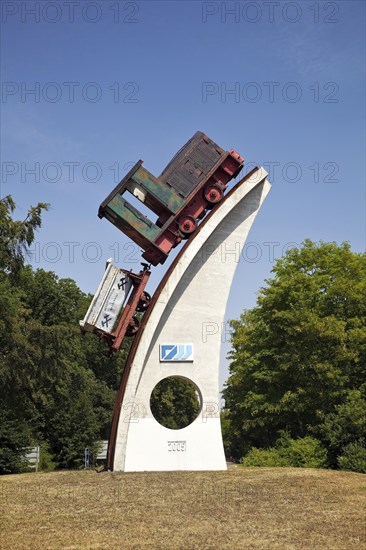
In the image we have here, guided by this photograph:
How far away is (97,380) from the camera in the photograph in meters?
49.8

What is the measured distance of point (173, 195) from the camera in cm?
1892

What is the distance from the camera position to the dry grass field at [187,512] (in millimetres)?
9344

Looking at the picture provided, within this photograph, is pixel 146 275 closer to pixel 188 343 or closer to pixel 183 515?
pixel 188 343

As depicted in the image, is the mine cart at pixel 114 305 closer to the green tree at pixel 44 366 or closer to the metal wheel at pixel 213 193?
the metal wheel at pixel 213 193

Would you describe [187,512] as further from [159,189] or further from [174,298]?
[159,189]

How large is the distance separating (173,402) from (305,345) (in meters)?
28.5

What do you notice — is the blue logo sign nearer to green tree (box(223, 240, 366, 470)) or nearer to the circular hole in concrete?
green tree (box(223, 240, 366, 470))

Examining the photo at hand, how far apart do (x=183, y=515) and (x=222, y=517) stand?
2.33 ft

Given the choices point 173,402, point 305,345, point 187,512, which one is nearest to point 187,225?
point 187,512

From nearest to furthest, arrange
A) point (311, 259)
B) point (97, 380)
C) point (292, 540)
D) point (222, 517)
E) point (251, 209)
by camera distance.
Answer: point (292, 540) → point (222, 517) → point (251, 209) → point (311, 259) → point (97, 380)

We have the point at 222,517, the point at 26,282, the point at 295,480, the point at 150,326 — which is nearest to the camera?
the point at 222,517

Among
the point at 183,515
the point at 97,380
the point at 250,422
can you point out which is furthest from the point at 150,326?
the point at 97,380

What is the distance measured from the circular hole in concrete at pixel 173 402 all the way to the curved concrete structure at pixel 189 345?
102 ft

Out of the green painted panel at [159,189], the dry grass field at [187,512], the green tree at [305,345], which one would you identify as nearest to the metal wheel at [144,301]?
the green painted panel at [159,189]
